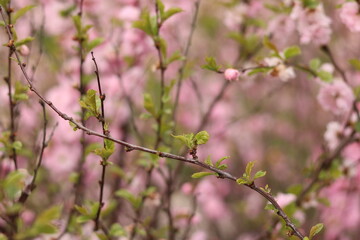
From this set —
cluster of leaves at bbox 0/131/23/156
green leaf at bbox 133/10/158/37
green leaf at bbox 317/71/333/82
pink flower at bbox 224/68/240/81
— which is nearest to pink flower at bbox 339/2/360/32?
green leaf at bbox 317/71/333/82

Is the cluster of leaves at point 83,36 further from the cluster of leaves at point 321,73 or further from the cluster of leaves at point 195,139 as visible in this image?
the cluster of leaves at point 321,73

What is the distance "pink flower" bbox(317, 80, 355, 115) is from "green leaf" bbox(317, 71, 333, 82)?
182 mm

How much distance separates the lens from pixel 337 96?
1.37 m

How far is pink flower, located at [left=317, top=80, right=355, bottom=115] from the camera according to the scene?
1.34 m

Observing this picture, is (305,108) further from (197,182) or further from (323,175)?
(323,175)

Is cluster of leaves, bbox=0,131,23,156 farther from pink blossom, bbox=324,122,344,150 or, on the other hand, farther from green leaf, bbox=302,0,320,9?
pink blossom, bbox=324,122,344,150

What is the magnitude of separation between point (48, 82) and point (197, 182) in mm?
1253

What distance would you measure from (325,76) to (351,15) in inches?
8.1

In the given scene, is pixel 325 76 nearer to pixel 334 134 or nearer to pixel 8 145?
pixel 334 134

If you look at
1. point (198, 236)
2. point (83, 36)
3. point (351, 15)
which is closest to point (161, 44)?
point (83, 36)

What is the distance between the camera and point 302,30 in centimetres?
130

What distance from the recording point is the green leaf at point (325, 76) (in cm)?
117

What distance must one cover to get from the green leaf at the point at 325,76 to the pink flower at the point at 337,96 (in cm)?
18

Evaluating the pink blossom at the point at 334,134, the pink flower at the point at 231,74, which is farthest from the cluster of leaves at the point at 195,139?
the pink blossom at the point at 334,134
